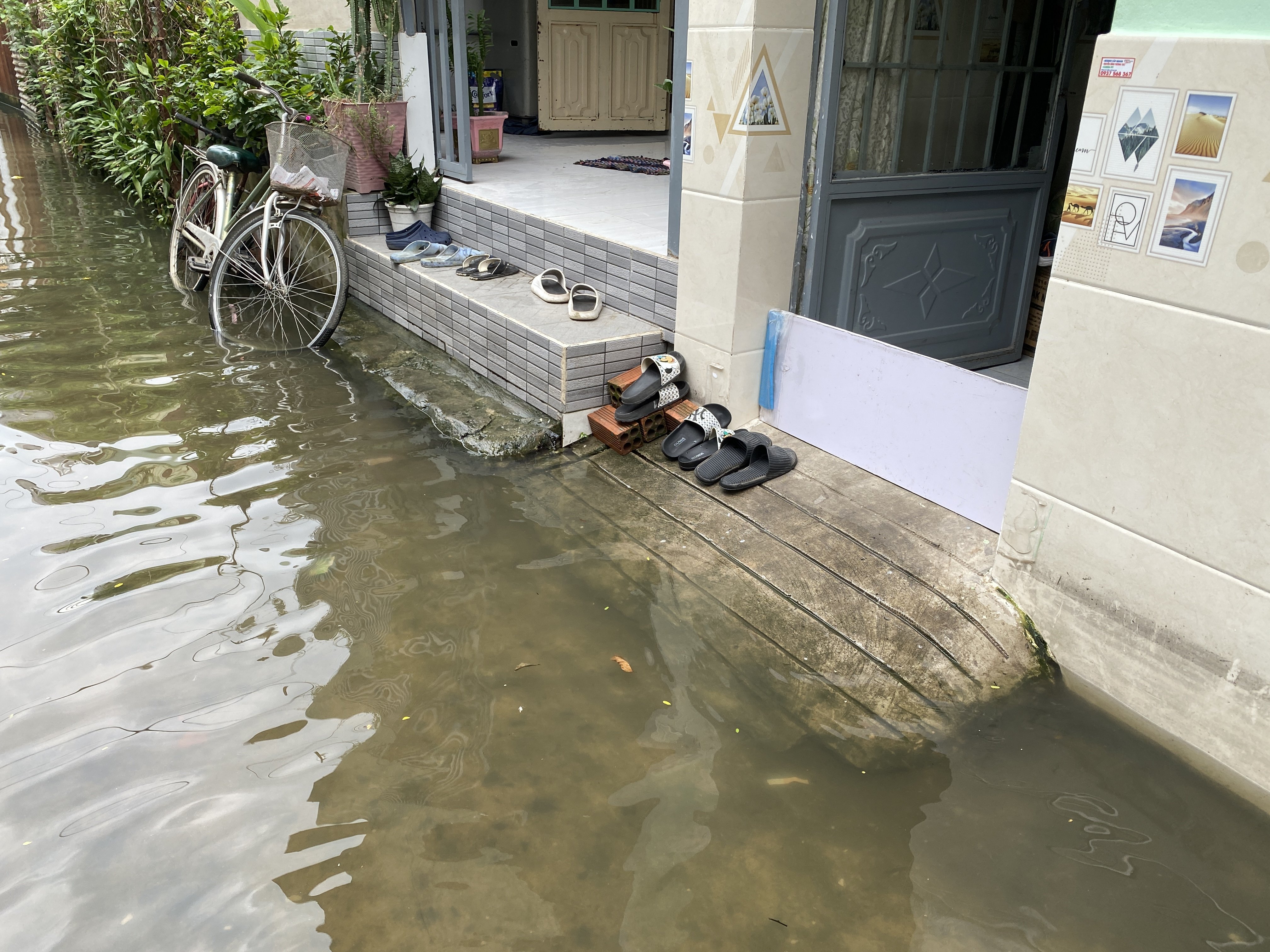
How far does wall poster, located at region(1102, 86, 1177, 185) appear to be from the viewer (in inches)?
91.3

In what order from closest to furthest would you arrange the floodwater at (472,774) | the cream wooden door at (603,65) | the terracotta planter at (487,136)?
the floodwater at (472,774) → the terracotta planter at (487,136) → the cream wooden door at (603,65)

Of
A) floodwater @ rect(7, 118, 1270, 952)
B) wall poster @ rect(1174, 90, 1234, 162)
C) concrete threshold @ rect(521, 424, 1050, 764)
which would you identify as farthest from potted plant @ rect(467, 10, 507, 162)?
wall poster @ rect(1174, 90, 1234, 162)

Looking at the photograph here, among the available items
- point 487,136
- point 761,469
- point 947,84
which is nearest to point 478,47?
point 487,136

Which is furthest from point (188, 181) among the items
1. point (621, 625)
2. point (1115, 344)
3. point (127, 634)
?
point (1115, 344)

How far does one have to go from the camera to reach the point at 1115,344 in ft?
8.20

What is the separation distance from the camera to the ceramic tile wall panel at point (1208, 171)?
215 centimetres

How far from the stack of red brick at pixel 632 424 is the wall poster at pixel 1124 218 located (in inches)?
73.0

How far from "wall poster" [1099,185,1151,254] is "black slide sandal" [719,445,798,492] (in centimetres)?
149

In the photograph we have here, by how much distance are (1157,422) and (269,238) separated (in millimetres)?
4656

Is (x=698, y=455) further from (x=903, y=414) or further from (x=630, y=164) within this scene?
(x=630, y=164)

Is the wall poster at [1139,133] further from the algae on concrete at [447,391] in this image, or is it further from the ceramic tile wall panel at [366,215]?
the ceramic tile wall panel at [366,215]

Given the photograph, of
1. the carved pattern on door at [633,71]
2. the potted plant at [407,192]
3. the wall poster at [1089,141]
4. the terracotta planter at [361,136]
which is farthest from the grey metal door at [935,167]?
the carved pattern on door at [633,71]

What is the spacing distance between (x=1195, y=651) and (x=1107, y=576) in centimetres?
30

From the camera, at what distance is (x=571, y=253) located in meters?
4.84
